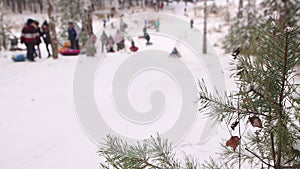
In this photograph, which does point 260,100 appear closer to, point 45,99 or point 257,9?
point 45,99

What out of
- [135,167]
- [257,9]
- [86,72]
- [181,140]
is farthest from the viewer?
[257,9]

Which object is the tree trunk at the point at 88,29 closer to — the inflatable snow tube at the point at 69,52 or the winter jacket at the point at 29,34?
the inflatable snow tube at the point at 69,52

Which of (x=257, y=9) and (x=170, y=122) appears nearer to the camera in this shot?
(x=170, y=122)

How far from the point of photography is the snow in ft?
13.3

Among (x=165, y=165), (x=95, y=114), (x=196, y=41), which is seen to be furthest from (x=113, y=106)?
(x=196, y=41)

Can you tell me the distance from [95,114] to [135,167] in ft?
14.1

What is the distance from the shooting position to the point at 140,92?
7.11 m

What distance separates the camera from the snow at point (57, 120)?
4047 millimetres

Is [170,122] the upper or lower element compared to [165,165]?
lower

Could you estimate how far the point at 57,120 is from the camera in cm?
538

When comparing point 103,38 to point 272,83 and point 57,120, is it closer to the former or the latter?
point 57,120

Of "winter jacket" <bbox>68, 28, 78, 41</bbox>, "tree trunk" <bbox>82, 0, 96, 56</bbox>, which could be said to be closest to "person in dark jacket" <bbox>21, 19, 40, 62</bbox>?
"winter jacket" <bbox>68, 28, 78, 41</bbox>

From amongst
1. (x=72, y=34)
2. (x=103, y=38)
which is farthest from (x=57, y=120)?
(x=103, y=38)

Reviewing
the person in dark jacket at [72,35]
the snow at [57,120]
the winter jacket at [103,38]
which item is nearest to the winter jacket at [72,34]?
the person in dark jacket at [72,35]
